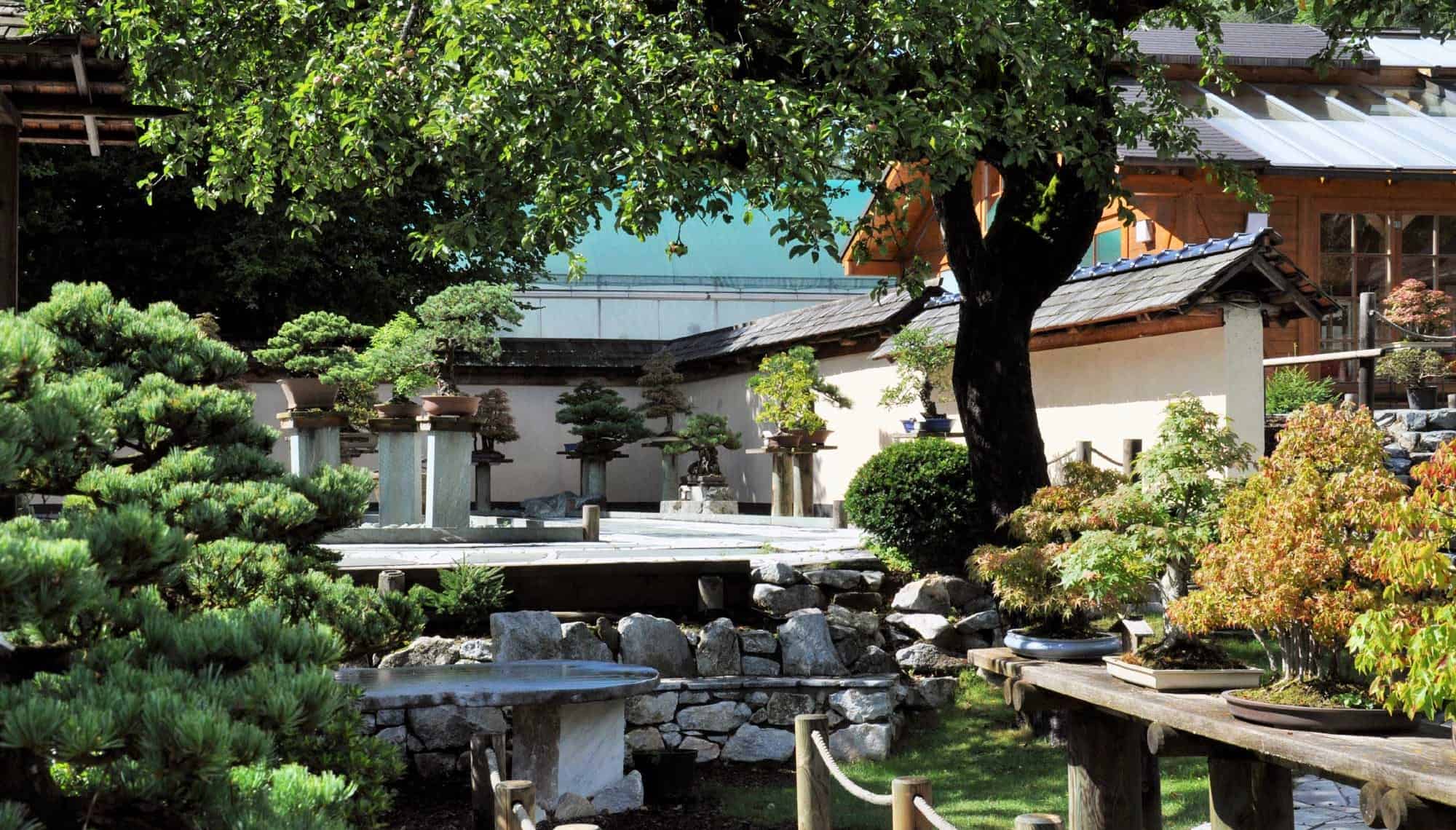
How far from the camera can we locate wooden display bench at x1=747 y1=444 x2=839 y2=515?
1733 cm

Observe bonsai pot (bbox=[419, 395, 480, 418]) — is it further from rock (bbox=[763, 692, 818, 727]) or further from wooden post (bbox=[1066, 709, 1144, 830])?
wooden post (bbox=[1066, 709, 1144, 830])

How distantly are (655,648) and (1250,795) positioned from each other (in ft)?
15.8

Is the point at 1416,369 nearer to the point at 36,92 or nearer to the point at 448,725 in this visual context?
the point at 448,725

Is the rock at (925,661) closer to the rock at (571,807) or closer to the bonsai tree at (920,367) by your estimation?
the rock at (571,807)

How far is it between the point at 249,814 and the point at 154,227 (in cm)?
2003

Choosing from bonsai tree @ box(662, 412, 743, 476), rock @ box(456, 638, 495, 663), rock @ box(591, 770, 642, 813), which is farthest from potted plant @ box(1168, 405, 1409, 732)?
bonsai tree @ box(662, 412, 743, 476)

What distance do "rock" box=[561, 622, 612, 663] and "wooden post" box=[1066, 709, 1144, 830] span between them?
151 inches

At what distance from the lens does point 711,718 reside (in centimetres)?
877

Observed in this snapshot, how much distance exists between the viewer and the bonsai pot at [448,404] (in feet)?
38.7

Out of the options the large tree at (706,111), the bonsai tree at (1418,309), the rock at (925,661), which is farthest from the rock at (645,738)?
the bonsai tree at (1418,309)

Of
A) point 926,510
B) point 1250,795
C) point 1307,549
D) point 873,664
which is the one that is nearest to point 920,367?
point 926,510

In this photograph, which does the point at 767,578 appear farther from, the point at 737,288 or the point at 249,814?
the point at 737,288

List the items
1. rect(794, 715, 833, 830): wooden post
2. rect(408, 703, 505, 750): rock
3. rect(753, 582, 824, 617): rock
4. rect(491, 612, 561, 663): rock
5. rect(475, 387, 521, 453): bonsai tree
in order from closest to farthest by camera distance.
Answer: rect(794, 715, 833, 830): wooden post, rect(408, 703, 505, 750): rock, rect(491, 612, 561, 663): rock, rect(753, 582, 824, 617): rock, rect(475, 387, 521, 453): bonsai tree

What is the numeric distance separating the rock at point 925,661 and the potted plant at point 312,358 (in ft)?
18.6
